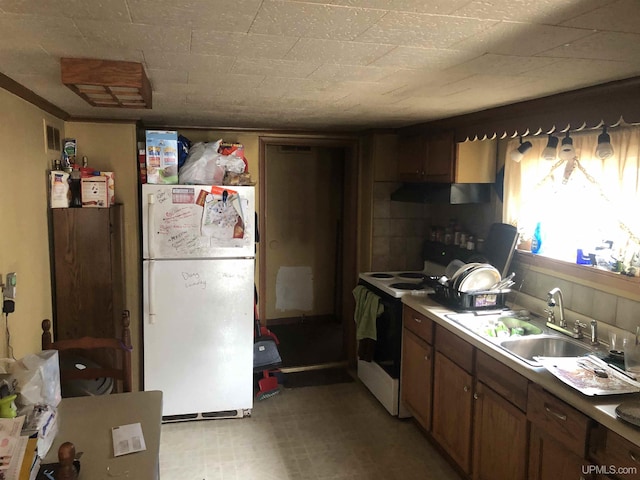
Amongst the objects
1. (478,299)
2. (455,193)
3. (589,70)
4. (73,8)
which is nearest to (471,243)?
(455,193)

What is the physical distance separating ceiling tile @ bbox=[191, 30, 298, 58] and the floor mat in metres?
3.04

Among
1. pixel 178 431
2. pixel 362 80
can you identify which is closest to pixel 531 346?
pixel 362 80

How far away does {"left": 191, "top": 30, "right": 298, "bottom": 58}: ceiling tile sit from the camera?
1.48m

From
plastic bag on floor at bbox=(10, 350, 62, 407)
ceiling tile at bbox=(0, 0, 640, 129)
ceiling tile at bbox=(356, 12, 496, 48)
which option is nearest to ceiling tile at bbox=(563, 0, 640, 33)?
ceiling tile at bbox=(0, 0, 640, 129)

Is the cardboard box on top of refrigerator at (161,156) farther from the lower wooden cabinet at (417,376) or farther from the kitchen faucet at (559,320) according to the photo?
the kitchen faucet at (559,320)

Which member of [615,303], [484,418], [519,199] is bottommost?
[484,418]

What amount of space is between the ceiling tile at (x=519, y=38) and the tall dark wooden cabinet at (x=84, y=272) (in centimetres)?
248

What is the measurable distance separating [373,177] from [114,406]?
8.97 feet

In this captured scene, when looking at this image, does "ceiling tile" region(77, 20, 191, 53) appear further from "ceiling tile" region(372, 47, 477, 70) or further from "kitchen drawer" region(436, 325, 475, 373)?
"kitchen drawer" region(436, 325, 475, 373)

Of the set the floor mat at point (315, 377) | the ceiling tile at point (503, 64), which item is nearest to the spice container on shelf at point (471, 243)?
the floor mat at point (315, 377)

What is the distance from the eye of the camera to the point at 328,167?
18.1 ft

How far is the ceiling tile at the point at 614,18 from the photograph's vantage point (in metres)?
1.18

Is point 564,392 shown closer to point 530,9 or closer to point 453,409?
point 453,409

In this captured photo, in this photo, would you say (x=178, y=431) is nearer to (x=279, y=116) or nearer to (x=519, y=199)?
(x=279, y=116)
